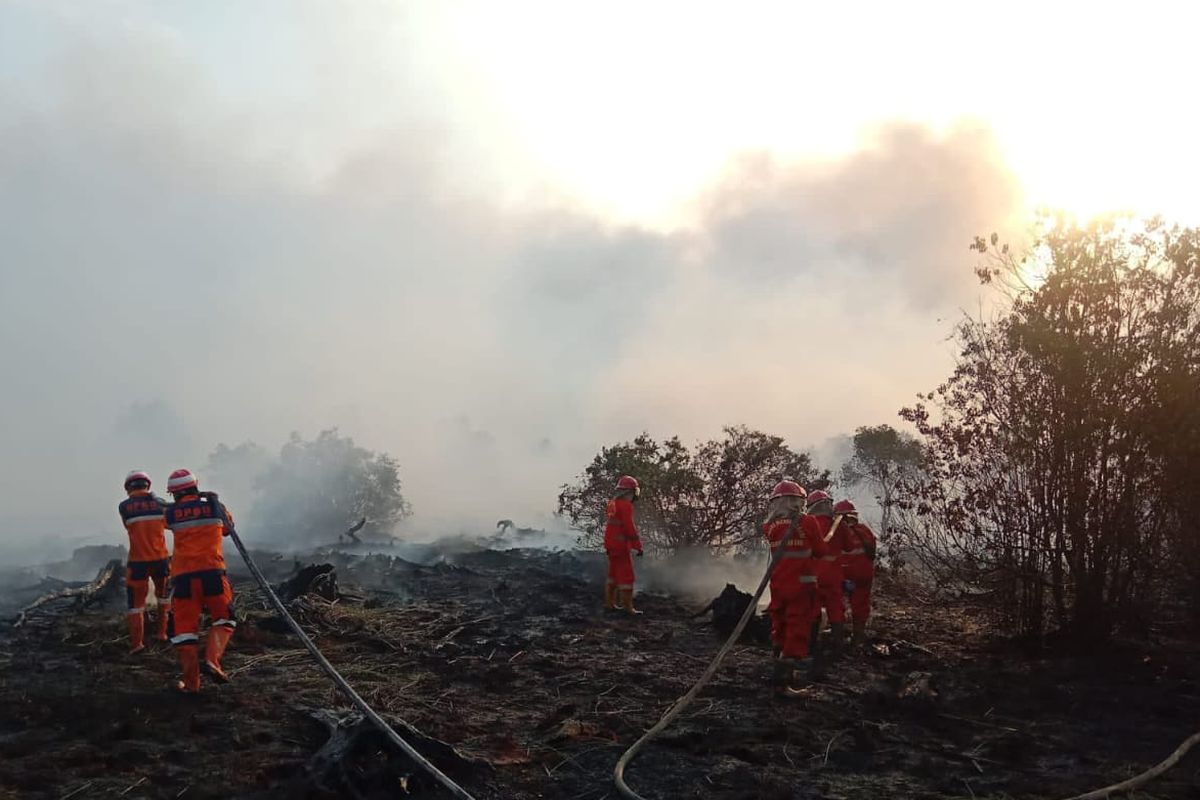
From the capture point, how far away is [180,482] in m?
7.93

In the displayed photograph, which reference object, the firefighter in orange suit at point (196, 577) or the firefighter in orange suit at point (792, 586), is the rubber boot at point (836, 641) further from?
the firefighter in orange suit at point (196, 577)

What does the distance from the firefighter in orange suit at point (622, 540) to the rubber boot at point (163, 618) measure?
19.8 feet

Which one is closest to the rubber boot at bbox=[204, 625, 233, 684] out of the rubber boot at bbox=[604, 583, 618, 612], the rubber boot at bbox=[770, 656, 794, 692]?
the rubber boot at bbox=[770, 656, 794, 692]

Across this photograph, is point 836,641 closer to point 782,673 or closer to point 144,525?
point 782,673

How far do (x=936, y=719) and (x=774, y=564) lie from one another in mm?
1960

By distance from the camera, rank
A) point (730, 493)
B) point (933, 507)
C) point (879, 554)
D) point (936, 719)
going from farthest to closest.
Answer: point (730, 493)
point (879, 554)
point (933, 507)
point (936, 719)

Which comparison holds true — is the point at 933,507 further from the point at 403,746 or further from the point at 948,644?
the point at 403,746

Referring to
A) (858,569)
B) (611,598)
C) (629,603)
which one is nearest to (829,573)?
(858,569)

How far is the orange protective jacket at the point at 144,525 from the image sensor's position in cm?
888

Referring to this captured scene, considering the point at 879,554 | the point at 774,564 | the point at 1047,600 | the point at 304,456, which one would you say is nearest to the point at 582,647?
the point at 774,564

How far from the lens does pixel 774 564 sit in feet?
25.0

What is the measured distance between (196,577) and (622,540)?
6.41 metres

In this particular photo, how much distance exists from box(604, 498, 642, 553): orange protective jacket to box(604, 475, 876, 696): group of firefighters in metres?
0.02

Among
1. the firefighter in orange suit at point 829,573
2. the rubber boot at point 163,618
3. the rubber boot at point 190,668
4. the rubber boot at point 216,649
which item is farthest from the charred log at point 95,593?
the firefighter in orange suit at point 829,573
